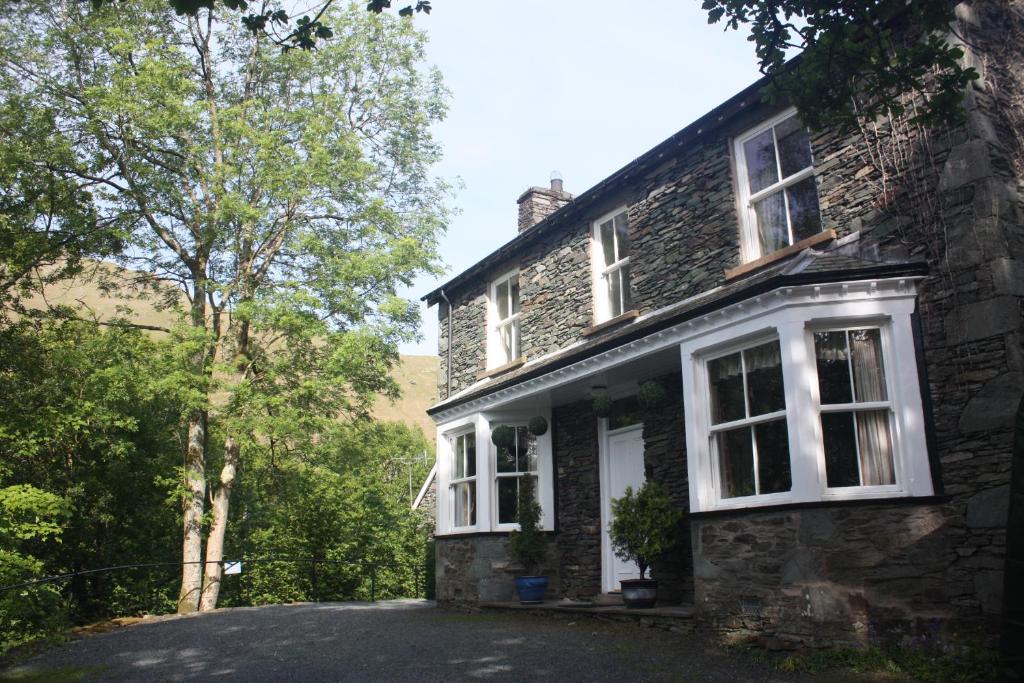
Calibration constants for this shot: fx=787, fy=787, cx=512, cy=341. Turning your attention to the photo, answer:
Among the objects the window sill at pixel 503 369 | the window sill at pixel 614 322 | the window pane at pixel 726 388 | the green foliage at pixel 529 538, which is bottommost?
the green foliage at pixel 529 538

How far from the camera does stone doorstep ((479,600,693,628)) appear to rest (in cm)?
838

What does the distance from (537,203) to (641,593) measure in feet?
27.8

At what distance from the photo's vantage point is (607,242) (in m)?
12.1

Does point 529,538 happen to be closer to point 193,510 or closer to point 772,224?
point 772,224

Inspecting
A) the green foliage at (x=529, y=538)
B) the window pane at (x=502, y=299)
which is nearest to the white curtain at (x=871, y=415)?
the green foliage at (x=529, y=538)

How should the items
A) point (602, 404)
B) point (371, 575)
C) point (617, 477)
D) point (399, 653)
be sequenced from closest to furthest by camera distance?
1. point (399, 653)
2. point (602, 404)
3. point (617, 477)
4. point (371, 575)

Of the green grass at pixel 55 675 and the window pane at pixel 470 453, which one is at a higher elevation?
the window pane at pixel 470 453

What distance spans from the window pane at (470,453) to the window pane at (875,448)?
7382 mm

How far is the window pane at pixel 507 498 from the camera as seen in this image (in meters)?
12.6

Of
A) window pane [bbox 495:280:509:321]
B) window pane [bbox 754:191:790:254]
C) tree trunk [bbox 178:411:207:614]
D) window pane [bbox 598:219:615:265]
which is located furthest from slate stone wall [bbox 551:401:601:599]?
tree trunk [bbox 178:411:207:614]

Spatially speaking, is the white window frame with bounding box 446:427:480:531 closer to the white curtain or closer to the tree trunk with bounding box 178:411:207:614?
the white curtain

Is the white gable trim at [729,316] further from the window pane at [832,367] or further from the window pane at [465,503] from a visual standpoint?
the window pane at [465,503]

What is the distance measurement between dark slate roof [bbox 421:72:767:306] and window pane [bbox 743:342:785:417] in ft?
10.0

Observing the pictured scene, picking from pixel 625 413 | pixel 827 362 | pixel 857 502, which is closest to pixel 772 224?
pixel 827 362
